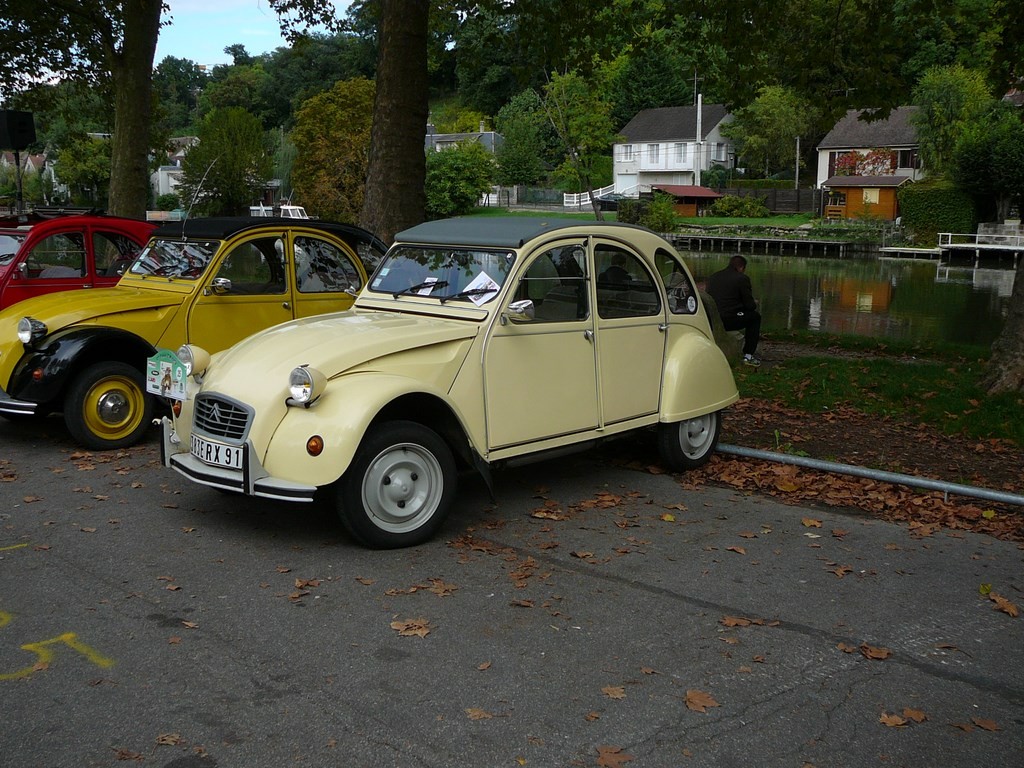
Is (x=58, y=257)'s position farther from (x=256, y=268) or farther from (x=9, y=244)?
(x=256, y=268)

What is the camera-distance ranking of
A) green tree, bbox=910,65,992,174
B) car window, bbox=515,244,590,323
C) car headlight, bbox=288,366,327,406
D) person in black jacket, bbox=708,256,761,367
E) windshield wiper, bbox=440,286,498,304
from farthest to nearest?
1. green tree, bbox=910,65,992,174
2. person in black jacket, bbox=708,256,761,367
3. car window, bbox=515,244,590,323
4. windshield wiper, bbox=440,286,498,304
5. car headlight, bbox=288,366,327,406

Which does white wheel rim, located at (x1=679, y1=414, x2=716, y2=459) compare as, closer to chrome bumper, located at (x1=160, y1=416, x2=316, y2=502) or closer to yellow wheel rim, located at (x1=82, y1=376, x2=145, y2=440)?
chrome bumper, located at (x1=160, y1=416, x2=316, y2=502)

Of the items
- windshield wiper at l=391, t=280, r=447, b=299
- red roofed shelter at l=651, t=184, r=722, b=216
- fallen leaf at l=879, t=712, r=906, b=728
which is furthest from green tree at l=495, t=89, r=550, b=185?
fallen leaf at l=879, t=712, r=906, b=728

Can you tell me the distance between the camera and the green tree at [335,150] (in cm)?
6272

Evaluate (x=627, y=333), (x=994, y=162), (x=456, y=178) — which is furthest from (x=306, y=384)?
(x=456, y=178)

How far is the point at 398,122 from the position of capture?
1413 centimetres

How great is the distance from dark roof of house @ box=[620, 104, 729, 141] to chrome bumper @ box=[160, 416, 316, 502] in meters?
95.5

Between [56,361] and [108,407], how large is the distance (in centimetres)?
64

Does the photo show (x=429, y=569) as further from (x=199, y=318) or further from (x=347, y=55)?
(x=347, y=55)

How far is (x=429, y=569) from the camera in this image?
610cm

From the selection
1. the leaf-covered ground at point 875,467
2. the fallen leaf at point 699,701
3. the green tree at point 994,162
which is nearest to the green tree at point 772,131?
the green tree at point 994,162

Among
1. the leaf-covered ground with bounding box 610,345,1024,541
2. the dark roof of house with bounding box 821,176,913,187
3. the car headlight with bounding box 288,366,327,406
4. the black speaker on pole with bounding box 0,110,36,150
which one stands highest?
the dark roof of house with bounding box 821,176,913,187

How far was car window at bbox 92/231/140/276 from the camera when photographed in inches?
451

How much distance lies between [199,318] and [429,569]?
15.0 ft
